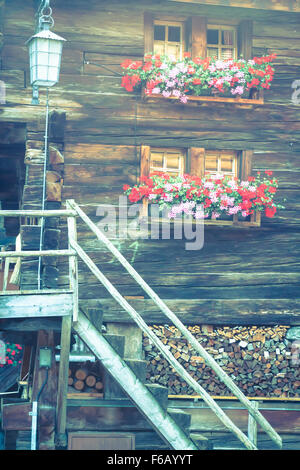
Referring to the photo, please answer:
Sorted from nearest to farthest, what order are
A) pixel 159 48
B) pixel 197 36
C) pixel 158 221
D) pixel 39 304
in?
pixel 39 304 → pixel 158 221 → pixel 197 36 → pixel 159 48

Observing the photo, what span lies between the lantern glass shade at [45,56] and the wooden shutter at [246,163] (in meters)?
3.29

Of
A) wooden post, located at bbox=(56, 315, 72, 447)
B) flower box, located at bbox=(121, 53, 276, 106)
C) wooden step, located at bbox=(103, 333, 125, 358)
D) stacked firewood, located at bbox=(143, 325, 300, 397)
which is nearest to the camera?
wooden post, located at bbox=(56, 315, 72, 447)

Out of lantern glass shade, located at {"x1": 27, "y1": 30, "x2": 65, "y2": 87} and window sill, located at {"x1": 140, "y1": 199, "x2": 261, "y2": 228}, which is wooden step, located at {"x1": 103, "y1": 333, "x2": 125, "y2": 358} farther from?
lantern glass shade, located at {"x1": 27, "y1": 30, "x2": 65, "y2": 87}

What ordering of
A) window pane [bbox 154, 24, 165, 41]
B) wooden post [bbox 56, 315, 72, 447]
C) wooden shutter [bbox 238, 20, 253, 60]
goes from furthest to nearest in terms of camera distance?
window pane [bbox 154, 24, 165, 41] < wooden shutter [bbox 238, 20, 253, 60] < wooden post [bbox 56, 315, 72, 447]

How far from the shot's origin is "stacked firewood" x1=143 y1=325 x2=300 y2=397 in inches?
426

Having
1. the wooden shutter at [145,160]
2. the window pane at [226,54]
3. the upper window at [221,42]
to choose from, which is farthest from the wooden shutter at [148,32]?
the wooden shutter at [145,160]

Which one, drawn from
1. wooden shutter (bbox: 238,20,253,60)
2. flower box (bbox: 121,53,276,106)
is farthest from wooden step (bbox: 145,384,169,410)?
wooden shutter (bbox: 238,20,253,60)

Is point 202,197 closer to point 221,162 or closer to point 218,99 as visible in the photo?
point 221,162

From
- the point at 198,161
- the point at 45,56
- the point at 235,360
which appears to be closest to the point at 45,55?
the point at 45,56

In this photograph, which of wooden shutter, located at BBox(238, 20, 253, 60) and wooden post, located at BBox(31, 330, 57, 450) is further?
wooden shutter, located at BBox(238, 20, 253, 60)

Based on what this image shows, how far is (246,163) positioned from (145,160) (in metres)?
1.61

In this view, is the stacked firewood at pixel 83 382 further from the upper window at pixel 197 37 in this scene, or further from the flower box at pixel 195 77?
the upper window at pixel 197 37

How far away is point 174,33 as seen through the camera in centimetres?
1166

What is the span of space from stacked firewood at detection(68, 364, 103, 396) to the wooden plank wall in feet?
3.67
